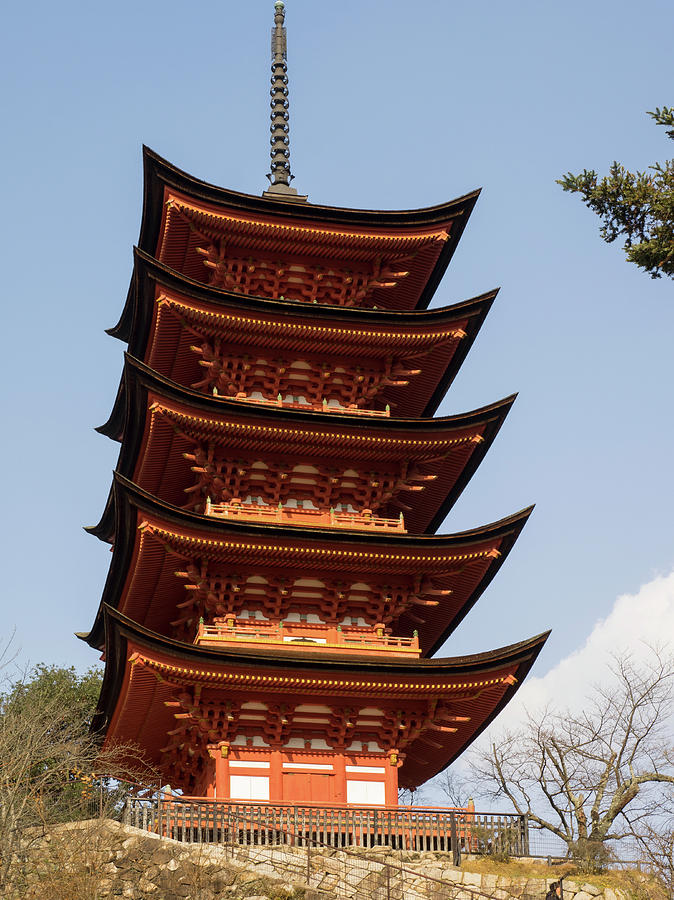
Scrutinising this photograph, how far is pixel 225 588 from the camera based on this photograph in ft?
95.6

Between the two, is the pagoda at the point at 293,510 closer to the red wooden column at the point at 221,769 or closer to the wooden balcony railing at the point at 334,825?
the red wooden column at the point at 221,769

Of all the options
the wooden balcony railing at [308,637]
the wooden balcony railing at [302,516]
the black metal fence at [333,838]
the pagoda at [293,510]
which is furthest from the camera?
the wooden balcony railing at [302,516]

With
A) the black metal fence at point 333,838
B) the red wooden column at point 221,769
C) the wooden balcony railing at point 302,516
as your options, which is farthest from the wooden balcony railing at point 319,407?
the black metal fence at point 333,838

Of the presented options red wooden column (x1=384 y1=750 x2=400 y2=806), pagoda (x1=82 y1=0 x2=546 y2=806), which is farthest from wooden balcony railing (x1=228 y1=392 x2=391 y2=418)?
red wooden column (x1=384 y1=750 x2=400 y2=806)

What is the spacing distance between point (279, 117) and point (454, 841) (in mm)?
25266

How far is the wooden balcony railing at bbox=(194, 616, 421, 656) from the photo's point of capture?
28312 mm

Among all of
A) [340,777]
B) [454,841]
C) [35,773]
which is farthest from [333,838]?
[35,773]

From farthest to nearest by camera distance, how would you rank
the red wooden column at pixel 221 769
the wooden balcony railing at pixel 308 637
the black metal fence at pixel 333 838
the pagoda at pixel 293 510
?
the wooden balcony railing at pixel 308 637
the pagoda at pixel 293 510
the red wooden column at pixel 221 769
the black metal fence at pixel 333 838

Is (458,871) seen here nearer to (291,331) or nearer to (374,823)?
(374,823)

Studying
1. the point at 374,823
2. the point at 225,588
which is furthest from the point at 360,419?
the point at 374,823

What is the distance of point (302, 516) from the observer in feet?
101

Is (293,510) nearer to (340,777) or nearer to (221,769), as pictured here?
Answer: (340,777)

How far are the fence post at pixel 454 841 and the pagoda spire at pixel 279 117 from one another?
1860 centimetres

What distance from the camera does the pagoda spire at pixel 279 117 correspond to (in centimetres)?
3688
